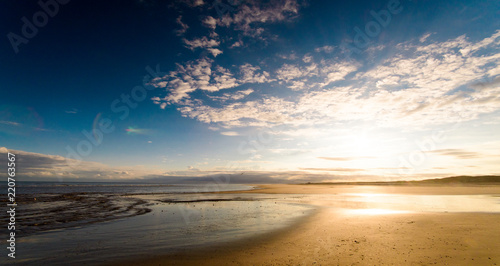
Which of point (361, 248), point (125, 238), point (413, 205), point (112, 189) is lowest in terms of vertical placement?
point (112, 189)

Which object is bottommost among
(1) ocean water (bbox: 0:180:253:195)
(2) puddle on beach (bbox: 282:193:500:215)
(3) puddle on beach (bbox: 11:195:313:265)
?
(1) ocean water (bbox: 0:180:253:195)

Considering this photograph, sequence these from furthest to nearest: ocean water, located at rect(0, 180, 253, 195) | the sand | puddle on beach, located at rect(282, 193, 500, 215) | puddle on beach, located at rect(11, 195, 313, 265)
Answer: ocean water, located at rect(0, 180, 253, 195) < puddle on beach, located at rect(282, 193, 500, 215) < puddle on beach, located at rect(11, 195, 313, 265) < the sand

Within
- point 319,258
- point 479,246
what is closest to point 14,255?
point 319,258

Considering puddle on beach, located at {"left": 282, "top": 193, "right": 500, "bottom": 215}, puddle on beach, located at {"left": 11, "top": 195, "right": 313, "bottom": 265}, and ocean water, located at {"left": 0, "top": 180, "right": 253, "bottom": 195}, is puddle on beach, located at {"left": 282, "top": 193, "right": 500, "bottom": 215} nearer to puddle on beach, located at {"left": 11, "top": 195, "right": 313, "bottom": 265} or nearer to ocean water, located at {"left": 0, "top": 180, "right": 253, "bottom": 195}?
puddle on beach, located at {"left": 11, "top": 195, "right": 313, "bottom": 265}

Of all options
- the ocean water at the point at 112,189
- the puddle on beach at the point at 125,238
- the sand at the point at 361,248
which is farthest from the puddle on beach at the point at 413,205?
the ocean water at the point at 112,189

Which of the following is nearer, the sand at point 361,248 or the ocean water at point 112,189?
the sand at point 361,248

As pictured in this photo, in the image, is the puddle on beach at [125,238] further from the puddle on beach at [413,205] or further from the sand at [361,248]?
the puddle on beach at [413,205]

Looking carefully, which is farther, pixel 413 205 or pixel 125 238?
pixel 413 205

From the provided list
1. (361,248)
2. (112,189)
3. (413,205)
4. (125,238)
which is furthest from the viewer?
(112,189)

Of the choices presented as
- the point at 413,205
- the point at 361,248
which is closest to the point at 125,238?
the point at 361,248

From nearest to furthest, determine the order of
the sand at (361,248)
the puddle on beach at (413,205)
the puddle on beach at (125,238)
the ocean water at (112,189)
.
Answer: the sand at (361,248), the puddle on beach at (125,238), the puddle on beach at (413,205), the ocean water at (112,189)

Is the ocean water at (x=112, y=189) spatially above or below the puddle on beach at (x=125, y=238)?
below

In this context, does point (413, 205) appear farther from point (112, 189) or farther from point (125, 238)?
point (112, 189)

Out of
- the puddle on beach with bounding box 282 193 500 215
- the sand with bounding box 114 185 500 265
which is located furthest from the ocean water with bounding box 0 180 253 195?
the sand with bounding box 114 185 500 265
